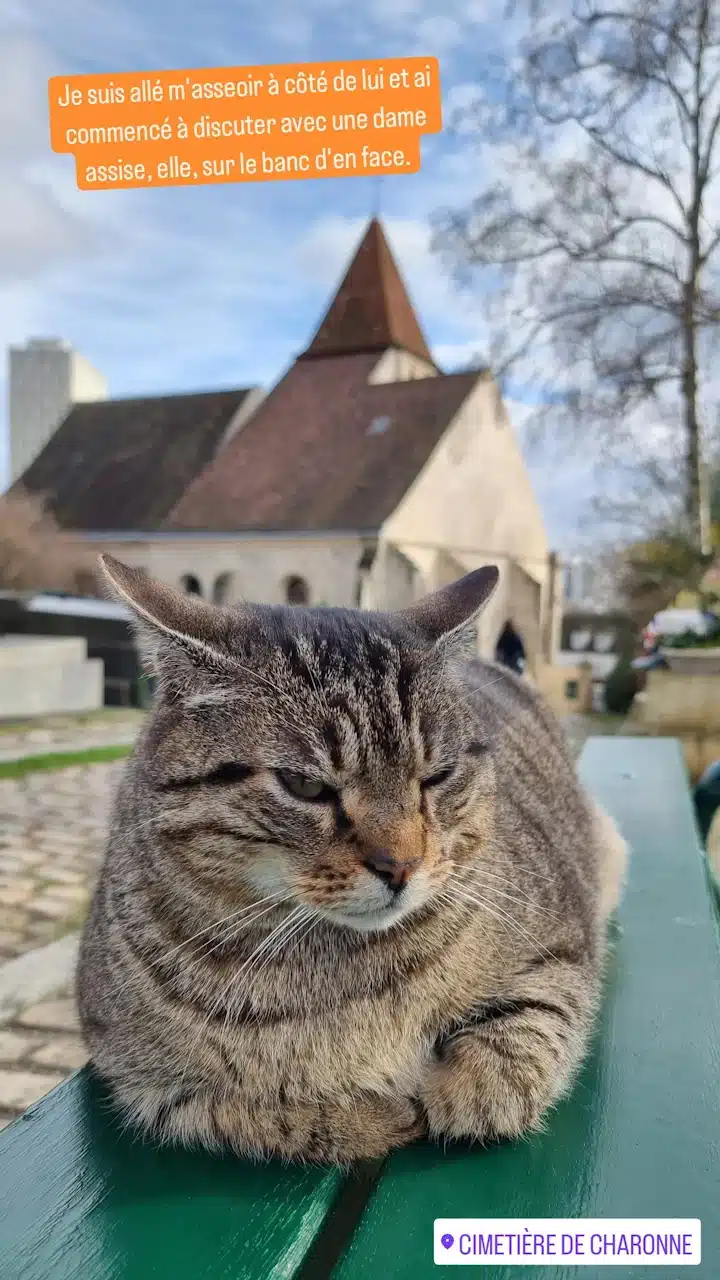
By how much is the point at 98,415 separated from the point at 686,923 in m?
7.73

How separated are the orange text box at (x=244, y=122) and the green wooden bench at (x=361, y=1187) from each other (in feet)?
3.25

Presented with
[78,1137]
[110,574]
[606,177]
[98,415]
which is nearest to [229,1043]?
[78,1137]

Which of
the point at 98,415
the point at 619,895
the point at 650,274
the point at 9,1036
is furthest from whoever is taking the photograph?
the point at 98,415

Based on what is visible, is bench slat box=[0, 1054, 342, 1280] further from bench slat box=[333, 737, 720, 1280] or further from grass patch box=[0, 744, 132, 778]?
grass patch box=[0, 744, 132, 778]

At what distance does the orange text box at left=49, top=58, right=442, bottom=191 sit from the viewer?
104 centimetres

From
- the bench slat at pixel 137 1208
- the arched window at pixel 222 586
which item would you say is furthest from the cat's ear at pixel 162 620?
the arched window at pixel 222 586

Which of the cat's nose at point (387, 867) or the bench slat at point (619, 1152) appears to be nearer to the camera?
the bench slat at point (619, 1152)

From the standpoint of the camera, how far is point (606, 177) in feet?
8.23

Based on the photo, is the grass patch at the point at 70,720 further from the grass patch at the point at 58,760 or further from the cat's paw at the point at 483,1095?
the cat's paw at the point at 483,1095

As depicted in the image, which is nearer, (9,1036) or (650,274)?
(9,1036)

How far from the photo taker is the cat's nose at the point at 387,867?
2.05 feet

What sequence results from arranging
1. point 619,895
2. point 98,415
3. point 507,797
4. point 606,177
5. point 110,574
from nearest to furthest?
point 110,574 → point 507,797 → point 619,895 → point 606,177 → point 98,415

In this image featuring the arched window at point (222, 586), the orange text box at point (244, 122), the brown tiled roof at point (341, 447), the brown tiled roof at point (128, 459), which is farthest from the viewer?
the brown tiled roof at point (128, 459)

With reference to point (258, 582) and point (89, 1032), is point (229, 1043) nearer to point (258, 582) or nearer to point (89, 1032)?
point (89, 1032)
